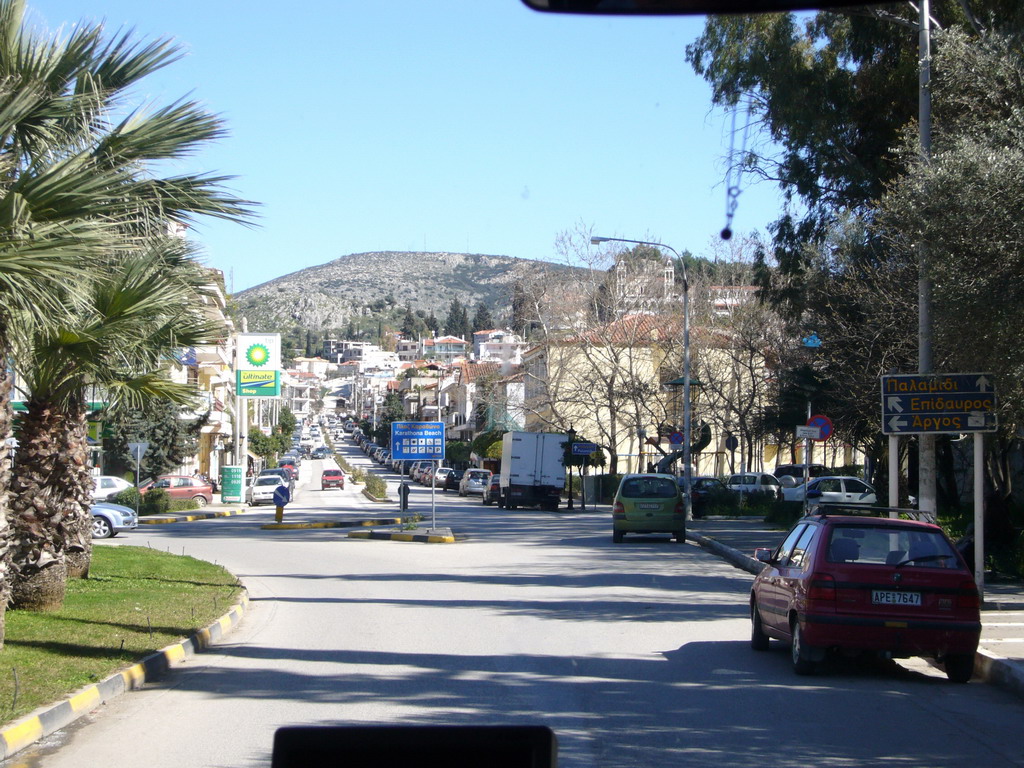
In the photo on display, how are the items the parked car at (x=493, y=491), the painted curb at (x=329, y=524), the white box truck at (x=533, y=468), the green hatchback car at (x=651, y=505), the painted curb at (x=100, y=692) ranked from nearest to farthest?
the painted curb at (x=100, y=692)
the green hatchback car at (x=651, y=505)
the painted curb at (x=329, y=524)
the white box truck at (x=533, y=468)
the parked car at (x=493, y=491)

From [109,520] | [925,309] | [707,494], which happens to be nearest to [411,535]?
[109,520]

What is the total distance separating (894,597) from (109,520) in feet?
77.7

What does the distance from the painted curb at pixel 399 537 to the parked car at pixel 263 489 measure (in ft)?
68.1

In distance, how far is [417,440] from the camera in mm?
31328

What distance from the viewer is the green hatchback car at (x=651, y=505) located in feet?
88.3

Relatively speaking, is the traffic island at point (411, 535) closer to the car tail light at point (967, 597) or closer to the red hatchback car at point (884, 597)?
the red hatchback car at point (884, 597)

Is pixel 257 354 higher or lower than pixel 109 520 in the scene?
higher

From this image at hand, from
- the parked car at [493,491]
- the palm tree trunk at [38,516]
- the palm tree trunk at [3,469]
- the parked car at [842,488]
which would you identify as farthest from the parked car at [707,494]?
the palm tree trunk at [3,469]

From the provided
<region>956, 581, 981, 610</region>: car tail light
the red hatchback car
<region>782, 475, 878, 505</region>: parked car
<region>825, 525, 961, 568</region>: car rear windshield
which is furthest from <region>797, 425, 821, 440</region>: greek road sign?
<region>956, 581, 981, 610</region>: car tail light

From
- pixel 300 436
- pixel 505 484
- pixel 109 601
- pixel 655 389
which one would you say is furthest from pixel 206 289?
pixel 300 436

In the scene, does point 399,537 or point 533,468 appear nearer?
point 399,537

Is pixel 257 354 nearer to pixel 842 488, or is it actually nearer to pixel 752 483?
pixel 752 483

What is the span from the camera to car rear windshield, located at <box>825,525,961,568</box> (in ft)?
32.9

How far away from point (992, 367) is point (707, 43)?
46.4 feet
